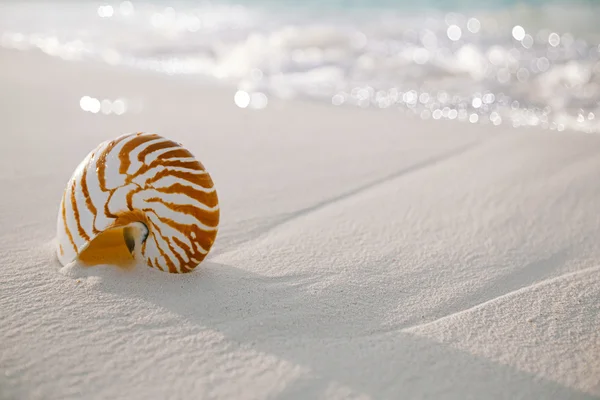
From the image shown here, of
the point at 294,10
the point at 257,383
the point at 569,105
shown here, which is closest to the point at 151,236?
the point at 257,383

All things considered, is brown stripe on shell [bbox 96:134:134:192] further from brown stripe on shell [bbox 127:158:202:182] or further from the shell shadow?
the shell shadow

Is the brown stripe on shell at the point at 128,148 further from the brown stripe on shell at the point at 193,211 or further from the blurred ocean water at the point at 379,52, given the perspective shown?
the blurred ocean water at the point at 379,52

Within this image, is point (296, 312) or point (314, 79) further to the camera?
point (314, 79)

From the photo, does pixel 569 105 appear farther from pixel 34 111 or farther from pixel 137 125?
pixel 34 111

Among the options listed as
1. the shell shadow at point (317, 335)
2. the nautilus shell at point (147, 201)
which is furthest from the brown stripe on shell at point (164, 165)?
the shell shadow at point (317, 335)

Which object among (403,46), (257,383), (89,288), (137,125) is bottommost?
(257,383)

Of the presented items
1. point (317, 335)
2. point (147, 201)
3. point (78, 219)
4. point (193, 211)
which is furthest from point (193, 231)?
point (317, 335)

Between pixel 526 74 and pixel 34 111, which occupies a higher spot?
pixel 34 111
